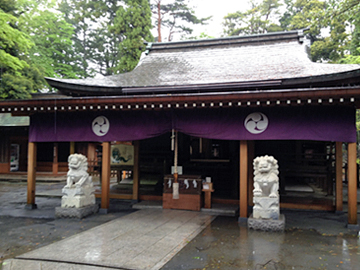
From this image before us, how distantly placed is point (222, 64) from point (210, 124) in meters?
4.50

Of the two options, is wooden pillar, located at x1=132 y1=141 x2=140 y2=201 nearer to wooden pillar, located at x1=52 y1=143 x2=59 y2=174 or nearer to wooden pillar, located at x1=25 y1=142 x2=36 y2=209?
wooden pillar, located at x1=25 y1=142 x2=36 y2=209

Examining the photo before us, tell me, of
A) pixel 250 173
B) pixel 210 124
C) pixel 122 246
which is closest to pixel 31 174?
pixel 122 246

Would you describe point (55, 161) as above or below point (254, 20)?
below

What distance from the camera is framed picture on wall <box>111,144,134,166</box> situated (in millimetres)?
10867

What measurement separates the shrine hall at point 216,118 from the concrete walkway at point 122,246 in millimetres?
1574

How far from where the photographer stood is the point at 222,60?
1178cm

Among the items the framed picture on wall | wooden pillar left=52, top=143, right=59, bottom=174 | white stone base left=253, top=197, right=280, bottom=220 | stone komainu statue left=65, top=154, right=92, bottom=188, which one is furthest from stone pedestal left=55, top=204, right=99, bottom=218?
wooden pillar left=52, top=143, right=59, bottom=174

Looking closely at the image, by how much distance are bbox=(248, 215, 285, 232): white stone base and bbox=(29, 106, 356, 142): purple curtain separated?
2.08 m

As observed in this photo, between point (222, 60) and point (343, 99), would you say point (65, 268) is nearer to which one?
point (343, 99)

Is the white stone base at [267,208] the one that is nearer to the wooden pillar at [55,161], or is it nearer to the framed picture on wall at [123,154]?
the framed picture on wall at [123,154]

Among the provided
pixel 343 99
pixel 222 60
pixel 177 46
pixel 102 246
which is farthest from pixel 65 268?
pixel 177 46

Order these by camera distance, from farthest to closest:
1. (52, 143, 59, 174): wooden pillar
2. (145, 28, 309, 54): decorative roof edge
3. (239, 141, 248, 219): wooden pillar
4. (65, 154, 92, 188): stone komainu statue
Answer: (52, 143, 59, 174): wooden pillar < (145, 28, 309, 54): decorative roof edge < (65, 154, 92, 188): stone komainu statue < (239, 141, 248, 219): wooden pillar

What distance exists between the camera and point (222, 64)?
11344 mm

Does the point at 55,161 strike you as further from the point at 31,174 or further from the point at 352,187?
the point at 352,187
